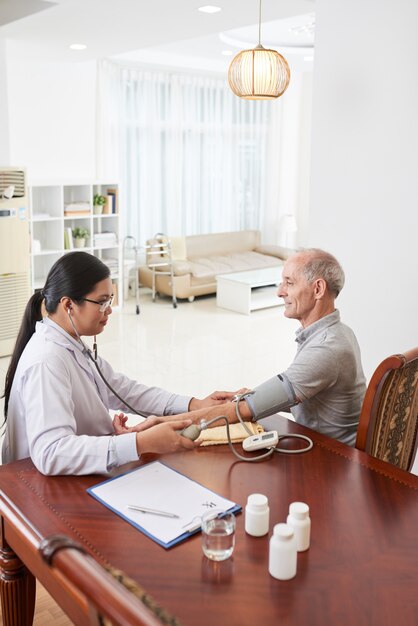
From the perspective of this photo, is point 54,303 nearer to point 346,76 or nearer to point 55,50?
point 346,76

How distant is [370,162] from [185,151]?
5.62 m

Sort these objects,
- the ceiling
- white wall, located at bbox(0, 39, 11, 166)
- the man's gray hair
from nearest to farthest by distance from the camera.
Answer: the man's gray hair → the ceiling → white wall, located at bbox(0, 39, 11, 166)

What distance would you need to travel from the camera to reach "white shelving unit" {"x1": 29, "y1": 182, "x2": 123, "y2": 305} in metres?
7.00

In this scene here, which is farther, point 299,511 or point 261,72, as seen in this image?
point 261,72

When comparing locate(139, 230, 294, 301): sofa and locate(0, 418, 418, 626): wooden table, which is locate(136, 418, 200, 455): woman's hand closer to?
locate(0, 418, 418, 626): wooden table

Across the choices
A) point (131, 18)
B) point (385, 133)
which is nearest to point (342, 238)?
point (385, 133)

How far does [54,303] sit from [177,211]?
21.8ft

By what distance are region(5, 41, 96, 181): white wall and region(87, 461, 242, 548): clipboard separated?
5.80m

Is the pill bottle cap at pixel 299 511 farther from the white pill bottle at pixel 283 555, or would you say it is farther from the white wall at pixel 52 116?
the white wall at pixel 52 116

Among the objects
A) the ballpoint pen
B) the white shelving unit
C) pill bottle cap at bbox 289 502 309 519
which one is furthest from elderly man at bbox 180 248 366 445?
the white shelving unit

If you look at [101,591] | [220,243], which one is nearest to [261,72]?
[101,591]

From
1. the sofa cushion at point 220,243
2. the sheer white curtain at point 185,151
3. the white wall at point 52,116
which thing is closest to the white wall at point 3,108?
the white wall at point 52,116

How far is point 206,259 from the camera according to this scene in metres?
8.55

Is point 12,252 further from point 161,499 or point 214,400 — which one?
point 161,499
